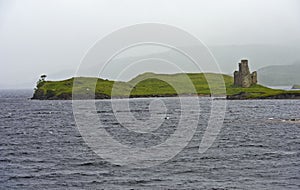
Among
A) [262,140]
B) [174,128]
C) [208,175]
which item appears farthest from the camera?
[174,128]

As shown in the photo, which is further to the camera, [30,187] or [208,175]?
[208,175]

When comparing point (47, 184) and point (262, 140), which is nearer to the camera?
point (47, 184)

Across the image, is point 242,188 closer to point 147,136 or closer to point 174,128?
point 147,136

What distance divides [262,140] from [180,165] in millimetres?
25661

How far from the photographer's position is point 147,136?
80562 millimetres

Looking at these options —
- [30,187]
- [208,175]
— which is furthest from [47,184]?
[208,175]

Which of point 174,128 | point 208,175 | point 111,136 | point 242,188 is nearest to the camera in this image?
point 242,188

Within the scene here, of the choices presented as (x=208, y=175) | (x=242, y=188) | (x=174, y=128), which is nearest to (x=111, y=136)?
(x=174, y=128)

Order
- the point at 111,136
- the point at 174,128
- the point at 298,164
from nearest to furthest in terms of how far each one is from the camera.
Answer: the point at 298,164 → the point at 111,136 → the point at 174,128

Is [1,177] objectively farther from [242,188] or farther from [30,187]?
[242,188]

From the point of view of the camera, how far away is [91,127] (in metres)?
99.4

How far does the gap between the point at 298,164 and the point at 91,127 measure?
56974 mm

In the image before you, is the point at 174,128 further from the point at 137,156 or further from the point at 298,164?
the point at 298,164

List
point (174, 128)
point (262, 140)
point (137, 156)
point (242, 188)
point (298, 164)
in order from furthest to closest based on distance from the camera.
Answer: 1. point (174, 128)
2. point (262, 140)
3. point (137, 156)
4. point (298, 164)
5. point (242, 188)
